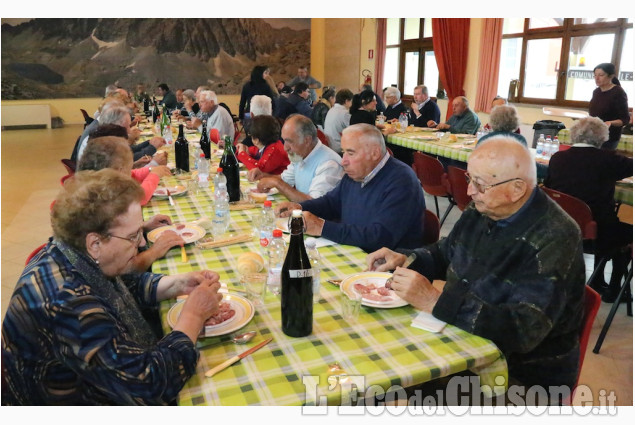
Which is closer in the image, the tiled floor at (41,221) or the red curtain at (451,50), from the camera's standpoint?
the tiled floor at (41,221)

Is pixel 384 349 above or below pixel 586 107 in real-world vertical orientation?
below

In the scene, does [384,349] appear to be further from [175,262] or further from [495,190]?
[175,262]

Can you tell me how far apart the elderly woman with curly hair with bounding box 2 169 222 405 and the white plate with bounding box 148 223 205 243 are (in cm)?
83

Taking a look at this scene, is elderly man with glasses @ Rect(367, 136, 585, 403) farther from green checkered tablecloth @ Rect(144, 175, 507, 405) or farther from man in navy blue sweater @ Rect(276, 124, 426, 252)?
man in navy blue sweater @ Rect(276, 124, 426, 252)

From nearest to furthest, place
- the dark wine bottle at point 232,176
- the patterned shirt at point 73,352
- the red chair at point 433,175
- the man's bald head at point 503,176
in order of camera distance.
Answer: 1. the patterned shirt at point 73,352
2. the man's bald head at point 503,176
3. the dark wine bottle at point 232,176
4. the red chair at point 433,175

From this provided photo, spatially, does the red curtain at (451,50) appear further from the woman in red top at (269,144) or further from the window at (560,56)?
the woman in red top at (269,144)

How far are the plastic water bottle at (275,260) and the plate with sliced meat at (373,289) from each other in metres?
0.24

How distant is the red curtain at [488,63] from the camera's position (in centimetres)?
888

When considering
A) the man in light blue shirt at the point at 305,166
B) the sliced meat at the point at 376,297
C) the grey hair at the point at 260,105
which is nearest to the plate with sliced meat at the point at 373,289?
the sliced meat at the point at 376,297

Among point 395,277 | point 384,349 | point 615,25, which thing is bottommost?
point 384,349

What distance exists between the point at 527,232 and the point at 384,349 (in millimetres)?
658

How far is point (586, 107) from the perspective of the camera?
7602 mm

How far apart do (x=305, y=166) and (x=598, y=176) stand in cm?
210
